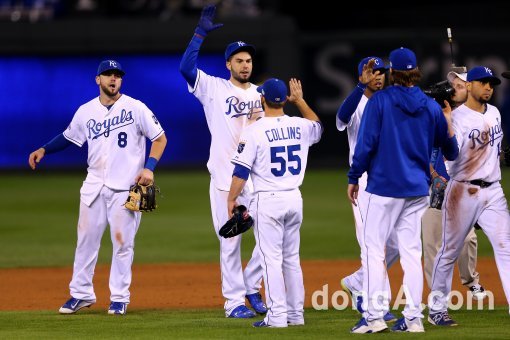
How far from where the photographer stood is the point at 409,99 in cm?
762

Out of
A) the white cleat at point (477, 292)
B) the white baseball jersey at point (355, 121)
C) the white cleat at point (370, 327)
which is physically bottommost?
the white cleat at point (477, 292)

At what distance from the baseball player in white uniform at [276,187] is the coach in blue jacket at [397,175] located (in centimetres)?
60

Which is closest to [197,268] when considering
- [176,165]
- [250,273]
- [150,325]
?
[250,273]

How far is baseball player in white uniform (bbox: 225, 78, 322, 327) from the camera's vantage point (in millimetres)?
8078

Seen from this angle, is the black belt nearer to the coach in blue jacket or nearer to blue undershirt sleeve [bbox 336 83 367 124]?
the coach in blue jacket

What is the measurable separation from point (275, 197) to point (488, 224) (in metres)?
1.75

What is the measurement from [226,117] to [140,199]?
105cm

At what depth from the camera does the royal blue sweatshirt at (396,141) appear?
762cm

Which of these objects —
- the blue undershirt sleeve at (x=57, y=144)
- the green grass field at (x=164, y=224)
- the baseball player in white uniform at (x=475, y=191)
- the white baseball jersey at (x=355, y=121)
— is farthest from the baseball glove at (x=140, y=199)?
the green grass field at (x=164, y=224)

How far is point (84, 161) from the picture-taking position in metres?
25.6

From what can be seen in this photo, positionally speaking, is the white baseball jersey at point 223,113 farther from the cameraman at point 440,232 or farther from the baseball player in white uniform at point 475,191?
the baseball player in white uniform at point 475,191

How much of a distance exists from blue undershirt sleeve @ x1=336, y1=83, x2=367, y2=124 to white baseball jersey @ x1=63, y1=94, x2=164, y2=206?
186 cm

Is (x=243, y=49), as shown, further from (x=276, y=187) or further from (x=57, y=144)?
(x=57, y=144)

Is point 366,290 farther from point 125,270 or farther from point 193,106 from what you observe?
point 193,106
